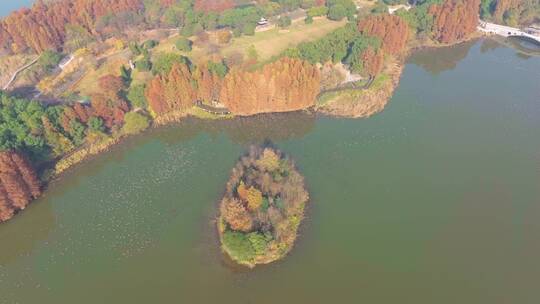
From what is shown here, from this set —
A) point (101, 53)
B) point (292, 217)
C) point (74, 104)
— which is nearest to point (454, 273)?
point (292, 217)

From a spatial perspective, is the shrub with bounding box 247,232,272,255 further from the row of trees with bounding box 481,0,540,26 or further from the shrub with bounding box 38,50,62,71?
the row of trees with bounding box 481,0,540,26

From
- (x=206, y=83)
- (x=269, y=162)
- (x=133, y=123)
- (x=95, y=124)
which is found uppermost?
(x=206, y=83)

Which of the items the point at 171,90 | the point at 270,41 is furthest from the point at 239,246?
the point at 270,41

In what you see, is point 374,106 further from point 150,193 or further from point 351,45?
point 150,193

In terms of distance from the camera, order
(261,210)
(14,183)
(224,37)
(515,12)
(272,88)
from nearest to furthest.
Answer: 1. (261,210)
2. (14,183)
3. (272,88)
4. (224,37)
5. (515,12)

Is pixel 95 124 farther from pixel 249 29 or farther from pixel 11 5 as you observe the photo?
pixel 11 5

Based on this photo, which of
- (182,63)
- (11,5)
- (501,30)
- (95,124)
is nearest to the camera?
(95,124)

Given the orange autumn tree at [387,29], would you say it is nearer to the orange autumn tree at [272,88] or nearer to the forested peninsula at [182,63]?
the forested peninsula at [182,63]
